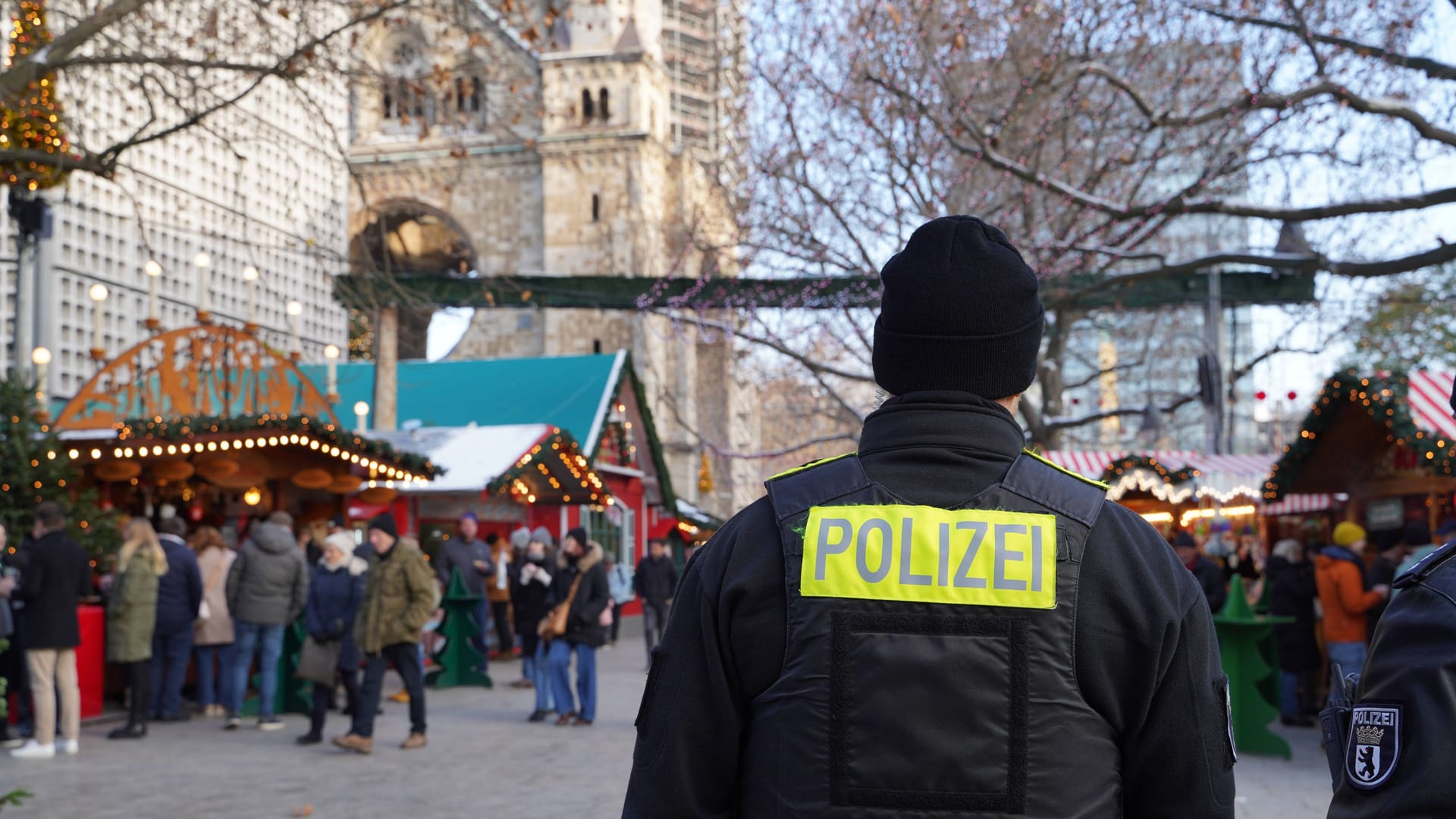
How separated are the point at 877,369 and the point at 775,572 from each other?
0.44m

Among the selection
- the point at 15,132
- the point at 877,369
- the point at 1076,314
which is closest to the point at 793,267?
the point at 1076,314

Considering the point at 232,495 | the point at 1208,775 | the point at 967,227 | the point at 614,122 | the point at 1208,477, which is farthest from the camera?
the point at 614,122

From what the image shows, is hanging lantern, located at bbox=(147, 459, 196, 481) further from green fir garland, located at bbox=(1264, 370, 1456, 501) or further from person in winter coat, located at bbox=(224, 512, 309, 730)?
green fir garland, located at bbox=(1264, 370, 1456, 501)

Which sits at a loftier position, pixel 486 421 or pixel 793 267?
pixel 793 267

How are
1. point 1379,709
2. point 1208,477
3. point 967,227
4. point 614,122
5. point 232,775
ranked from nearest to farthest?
point 1379,709 → point 967,227 → point 232,775 → point 1208,477 → point 614,122

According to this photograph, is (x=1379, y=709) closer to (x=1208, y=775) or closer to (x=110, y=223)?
(x=1208, y=775)

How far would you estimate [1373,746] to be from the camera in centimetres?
212

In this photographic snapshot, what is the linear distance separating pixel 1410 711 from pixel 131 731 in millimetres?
11631

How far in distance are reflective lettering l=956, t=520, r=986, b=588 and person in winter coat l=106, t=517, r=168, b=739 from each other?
11142 mm

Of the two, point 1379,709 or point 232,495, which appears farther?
point 232,495

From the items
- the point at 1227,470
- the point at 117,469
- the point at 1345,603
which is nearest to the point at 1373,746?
the point at 1345,603

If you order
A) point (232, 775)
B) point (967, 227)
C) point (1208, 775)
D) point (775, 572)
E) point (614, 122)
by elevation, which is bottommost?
point (232, 775)

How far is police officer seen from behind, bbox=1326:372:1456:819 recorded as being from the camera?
2018mm

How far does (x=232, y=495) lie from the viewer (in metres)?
18.0
